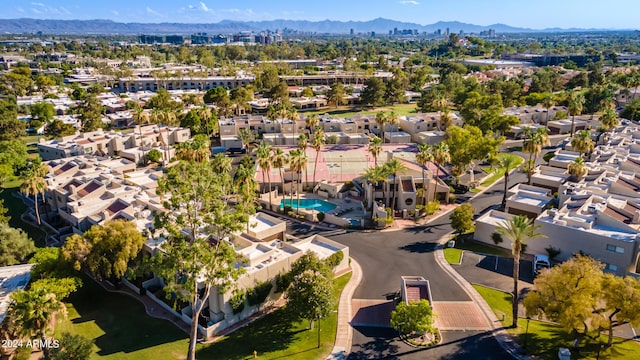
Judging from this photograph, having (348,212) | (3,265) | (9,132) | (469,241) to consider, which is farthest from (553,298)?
(9,132)

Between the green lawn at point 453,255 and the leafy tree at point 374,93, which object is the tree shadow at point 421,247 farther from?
the leafy tree at point 374,93

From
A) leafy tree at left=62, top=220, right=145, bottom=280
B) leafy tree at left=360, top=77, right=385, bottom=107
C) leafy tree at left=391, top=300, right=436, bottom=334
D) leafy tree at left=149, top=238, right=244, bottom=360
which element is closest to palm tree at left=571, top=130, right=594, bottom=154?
leafy tree at left=391, top=300, right=436, bottom=334

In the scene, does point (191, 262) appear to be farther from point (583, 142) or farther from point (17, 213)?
point (583, 142)

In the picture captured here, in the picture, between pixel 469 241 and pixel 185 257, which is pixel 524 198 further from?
pixel 185 257

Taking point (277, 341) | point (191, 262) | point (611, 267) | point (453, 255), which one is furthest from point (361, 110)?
point (191, 262)

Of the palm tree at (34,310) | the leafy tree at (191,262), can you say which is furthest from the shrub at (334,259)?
the palm tree at (34,310)

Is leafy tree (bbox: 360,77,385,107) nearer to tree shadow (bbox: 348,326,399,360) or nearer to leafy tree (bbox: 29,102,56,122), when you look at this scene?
leafy tree (bbox: 29,102,56,122)
